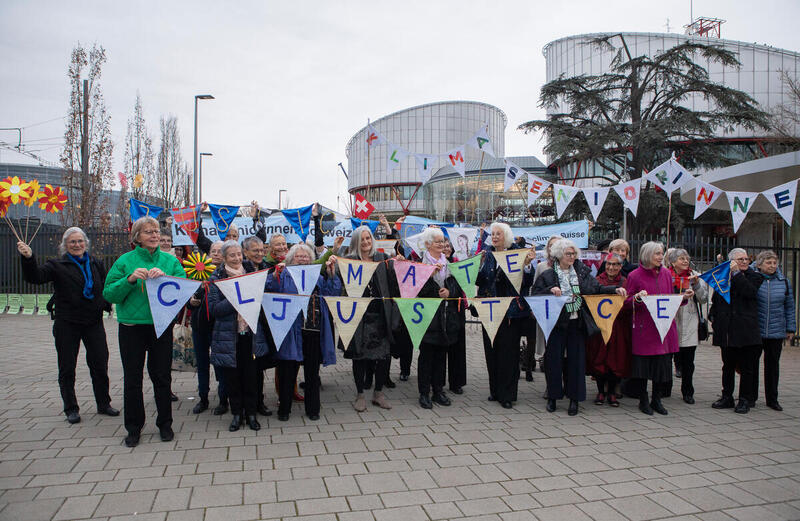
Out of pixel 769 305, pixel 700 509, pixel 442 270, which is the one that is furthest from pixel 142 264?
pixel 769 305

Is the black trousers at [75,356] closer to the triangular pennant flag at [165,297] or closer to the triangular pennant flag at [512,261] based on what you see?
the triangular pennant flag at [165,297]

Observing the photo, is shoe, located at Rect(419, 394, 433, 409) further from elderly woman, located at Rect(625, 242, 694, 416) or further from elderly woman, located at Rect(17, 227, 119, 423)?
elderly woman, located at Rect(17, 227, 119, 423)

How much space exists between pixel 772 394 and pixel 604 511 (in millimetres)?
4005

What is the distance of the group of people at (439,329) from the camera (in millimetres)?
5020

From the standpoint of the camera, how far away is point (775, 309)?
5945 mm

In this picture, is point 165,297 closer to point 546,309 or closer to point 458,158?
point 546,309

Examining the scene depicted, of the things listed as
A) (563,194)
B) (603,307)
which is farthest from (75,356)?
(563,194)

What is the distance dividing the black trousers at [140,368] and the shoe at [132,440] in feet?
0.09

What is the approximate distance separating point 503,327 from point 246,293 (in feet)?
9.67

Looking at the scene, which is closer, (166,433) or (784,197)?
(166,433)

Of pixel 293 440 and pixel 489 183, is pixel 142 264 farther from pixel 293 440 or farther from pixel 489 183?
pixel 489 183

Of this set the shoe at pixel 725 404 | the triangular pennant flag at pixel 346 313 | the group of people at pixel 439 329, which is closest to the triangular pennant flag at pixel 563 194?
the group of people at pixel 439 329

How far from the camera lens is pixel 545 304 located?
5.71 metres

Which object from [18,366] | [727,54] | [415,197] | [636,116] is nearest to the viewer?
[18,366]
